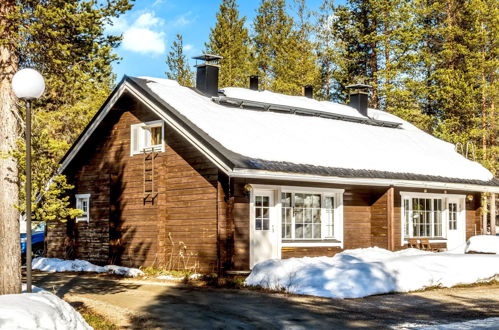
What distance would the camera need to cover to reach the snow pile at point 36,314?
642cm

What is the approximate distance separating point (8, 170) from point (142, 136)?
880 cm

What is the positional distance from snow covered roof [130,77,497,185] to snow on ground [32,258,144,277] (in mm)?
4609

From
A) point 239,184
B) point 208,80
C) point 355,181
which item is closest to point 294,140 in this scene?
point 355,181

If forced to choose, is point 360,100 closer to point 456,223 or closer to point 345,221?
point 456,223

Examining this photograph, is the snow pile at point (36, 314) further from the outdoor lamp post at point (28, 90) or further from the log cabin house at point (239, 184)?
the log cabin house at point (239, 184)

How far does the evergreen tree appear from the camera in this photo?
974cm

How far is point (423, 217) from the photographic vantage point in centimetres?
2125

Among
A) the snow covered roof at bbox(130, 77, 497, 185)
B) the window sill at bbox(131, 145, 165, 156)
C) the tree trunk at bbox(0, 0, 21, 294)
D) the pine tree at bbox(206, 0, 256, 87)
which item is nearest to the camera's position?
the tree trunk at bbox(0, 0, 21, 294)

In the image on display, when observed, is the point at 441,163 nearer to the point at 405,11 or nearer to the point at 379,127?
the point at 379,127

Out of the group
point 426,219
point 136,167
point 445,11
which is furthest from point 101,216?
point 445,11

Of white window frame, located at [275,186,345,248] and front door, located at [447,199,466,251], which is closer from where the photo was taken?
white window frame, located at [275,186,345,248]

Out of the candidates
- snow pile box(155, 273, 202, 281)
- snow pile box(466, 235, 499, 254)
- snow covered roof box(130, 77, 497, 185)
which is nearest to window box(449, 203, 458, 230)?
snow covered roof box(130, 77, 497, 185)

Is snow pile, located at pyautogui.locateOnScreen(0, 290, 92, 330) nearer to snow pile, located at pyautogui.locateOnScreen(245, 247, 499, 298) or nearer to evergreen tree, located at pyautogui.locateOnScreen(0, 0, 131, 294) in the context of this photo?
evergreen tree, located at pyautogui.locateOnScreen(0, 0, 131, 294)

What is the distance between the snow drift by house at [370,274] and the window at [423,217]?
5326 millimetres
